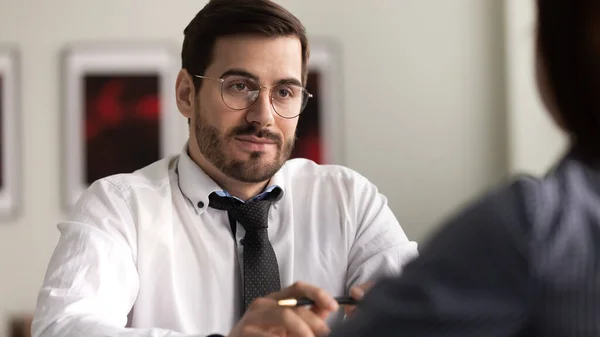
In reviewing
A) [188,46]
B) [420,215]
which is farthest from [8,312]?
[188,46]

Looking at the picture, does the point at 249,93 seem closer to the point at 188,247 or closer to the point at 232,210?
the point at 232,210

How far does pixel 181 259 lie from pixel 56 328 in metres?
0.38

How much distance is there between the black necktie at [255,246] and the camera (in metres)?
1.65

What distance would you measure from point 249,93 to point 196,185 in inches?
9.7

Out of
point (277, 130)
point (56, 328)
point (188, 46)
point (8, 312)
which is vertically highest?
point (188, 46)

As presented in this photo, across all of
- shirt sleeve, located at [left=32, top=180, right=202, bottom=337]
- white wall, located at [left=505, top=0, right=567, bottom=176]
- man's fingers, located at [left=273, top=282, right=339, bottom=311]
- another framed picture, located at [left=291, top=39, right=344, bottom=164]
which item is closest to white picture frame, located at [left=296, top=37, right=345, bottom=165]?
another framed picture, located at [left=291, top=39, right=344, bottom=164]

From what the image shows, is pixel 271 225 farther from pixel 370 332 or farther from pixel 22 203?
pixel 22 203

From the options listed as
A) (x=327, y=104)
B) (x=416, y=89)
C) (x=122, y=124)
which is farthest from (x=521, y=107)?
(x=122, y=124)

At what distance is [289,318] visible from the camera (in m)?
1.01

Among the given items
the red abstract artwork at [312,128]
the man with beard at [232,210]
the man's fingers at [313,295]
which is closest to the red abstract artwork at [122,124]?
the red abstract artwork at [312,128]

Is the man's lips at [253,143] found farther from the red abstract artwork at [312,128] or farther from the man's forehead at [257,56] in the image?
the red abstract artwork at [312,128]

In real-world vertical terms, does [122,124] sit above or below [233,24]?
below

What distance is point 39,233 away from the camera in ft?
12.0

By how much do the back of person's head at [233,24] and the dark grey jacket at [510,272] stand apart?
130 cm
